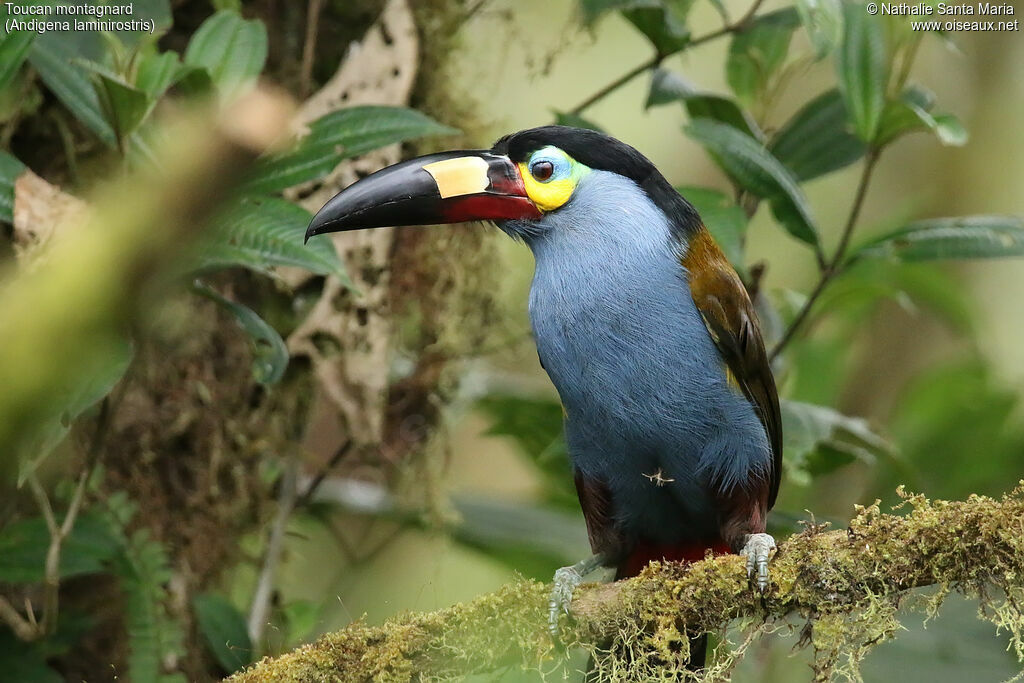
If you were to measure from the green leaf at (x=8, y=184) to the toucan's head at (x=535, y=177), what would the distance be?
2.59 ft

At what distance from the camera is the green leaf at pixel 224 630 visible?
8.11ft

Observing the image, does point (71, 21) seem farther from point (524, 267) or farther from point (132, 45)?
point (524, 267)

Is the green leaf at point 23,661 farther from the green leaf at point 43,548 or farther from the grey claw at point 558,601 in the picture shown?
the grey claw at point 558,601

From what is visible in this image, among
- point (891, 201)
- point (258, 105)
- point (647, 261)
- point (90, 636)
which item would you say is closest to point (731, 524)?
point (647, 261)

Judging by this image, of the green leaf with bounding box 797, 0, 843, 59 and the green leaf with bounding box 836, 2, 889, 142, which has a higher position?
the green leaf with bounding box 797, 0, 843, 59

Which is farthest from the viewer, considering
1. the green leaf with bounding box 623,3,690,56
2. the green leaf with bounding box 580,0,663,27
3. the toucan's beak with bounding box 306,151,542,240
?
the green leaf with bounding box 623,3,690,56

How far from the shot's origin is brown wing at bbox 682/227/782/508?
2.36 meters

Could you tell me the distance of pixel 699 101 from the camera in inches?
113

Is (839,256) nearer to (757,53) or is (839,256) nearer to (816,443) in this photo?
(816,443)

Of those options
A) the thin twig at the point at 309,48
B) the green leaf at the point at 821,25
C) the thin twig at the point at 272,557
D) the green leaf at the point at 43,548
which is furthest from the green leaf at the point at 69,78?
the green leaf at the point at 821,25

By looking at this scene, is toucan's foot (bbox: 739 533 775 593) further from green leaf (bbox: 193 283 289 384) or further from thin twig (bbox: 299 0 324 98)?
thin twig (bbox: 299 0 324 98)

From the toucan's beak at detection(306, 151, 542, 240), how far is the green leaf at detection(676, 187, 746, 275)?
50cm

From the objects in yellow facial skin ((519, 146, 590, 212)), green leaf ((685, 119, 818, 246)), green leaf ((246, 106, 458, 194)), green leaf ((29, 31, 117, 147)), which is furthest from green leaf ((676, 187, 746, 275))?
green leaf ((29, 31, 117, 147))

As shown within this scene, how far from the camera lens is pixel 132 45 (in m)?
2.34
